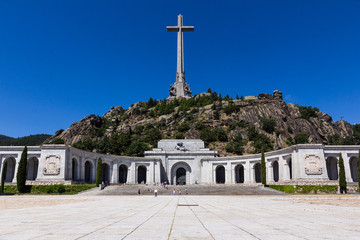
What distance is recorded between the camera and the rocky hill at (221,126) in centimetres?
7706

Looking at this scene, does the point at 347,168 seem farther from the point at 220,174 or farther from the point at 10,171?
the point at 10,171

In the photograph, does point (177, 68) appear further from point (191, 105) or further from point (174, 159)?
point (174, 159)

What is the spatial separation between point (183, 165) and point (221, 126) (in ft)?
107

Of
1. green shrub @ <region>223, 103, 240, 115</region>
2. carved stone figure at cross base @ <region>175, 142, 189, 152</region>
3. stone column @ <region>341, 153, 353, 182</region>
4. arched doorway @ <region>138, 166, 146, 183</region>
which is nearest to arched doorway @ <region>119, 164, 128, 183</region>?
arched doorway @ <region>138, 166, 146, 183</region>

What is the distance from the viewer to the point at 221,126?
8856 cm

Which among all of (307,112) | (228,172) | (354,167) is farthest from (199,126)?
(354,167)

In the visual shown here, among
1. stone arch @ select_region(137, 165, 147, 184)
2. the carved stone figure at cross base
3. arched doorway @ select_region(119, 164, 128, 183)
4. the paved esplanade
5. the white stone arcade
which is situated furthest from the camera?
the paved esplanade

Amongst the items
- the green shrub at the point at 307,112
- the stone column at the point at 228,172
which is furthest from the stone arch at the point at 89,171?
the green shrub at the point at 307,112

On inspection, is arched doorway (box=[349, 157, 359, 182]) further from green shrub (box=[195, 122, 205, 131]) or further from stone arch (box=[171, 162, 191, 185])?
green shrub (box=[195, 122, 205, 131])

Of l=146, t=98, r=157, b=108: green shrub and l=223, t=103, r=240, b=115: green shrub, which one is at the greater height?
l=146, t=98, r=157, b=108: green shrub

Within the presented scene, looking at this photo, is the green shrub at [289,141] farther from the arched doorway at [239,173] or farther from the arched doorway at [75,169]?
the arched doorway at [75,169]

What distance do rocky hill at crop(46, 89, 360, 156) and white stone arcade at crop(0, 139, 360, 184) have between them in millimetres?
14384

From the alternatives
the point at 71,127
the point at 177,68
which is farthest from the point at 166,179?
the point at 177,68

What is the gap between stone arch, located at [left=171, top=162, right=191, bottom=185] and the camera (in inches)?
2304
